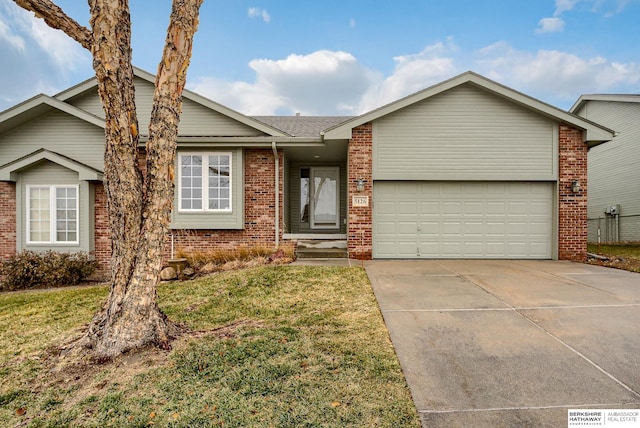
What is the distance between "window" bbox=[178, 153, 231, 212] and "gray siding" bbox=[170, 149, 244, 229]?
0.45 ft

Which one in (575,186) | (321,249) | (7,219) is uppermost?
(575,186)

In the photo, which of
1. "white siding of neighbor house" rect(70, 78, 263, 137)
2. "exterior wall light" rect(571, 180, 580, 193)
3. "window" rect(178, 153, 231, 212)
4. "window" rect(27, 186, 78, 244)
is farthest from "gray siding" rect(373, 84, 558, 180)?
"window" rect(27, 186, 78, 244)

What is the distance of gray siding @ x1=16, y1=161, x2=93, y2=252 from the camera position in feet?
30.0

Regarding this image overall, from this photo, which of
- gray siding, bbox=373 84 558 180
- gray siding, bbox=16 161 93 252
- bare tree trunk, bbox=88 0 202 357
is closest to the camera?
bare tree trunk, bbox=88 0 202 357

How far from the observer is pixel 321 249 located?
9258 millimetres

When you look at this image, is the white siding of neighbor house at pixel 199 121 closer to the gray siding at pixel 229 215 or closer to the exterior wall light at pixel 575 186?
the gray siding at pixel 229 215

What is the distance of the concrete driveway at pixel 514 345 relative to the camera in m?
2.55

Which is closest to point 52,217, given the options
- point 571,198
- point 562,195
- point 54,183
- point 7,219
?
point 54,183

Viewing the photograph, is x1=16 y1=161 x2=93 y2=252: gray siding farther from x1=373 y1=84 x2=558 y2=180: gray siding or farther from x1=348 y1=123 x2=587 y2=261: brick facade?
x1=373 y1=84 x2=558 y2=180: gray siding

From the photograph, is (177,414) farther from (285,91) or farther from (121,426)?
(285,91)

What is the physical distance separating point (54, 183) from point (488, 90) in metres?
12.8

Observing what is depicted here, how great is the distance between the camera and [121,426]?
238 centimetres

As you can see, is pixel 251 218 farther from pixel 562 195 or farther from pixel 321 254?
pixel 562 195

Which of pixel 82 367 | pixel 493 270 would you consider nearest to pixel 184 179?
pixel 82 367
